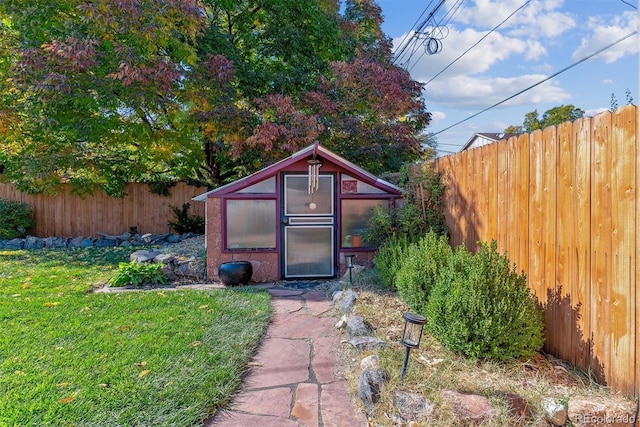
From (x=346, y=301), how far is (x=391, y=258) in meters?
0.91

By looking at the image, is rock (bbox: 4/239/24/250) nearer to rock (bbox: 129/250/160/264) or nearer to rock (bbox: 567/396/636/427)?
rock (bbox: 129/250/160/264)

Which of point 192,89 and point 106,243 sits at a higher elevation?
point 192,89

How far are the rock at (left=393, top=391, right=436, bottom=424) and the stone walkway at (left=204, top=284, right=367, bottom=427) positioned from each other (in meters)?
0.23

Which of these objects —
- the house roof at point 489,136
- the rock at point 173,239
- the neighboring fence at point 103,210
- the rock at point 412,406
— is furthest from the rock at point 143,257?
the house roof at point 489,136

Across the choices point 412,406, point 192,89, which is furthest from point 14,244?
point 412,406

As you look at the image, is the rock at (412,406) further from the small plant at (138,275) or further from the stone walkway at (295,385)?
the small plant at (138,275)

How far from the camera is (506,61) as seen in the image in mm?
10133

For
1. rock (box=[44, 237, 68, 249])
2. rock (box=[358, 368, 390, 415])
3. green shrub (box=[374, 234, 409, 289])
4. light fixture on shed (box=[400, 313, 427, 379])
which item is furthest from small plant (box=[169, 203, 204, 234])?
light fixture on shed (box=[400, 313, 427, 379])

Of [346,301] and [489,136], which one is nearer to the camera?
[346,301]

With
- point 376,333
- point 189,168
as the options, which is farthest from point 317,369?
point 189,168

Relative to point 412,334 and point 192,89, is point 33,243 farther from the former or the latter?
point 412,334

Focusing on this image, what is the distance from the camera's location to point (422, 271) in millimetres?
3703

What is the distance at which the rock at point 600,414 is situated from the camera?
2.06m

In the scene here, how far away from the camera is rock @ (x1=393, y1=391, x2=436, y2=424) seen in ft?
7.16
